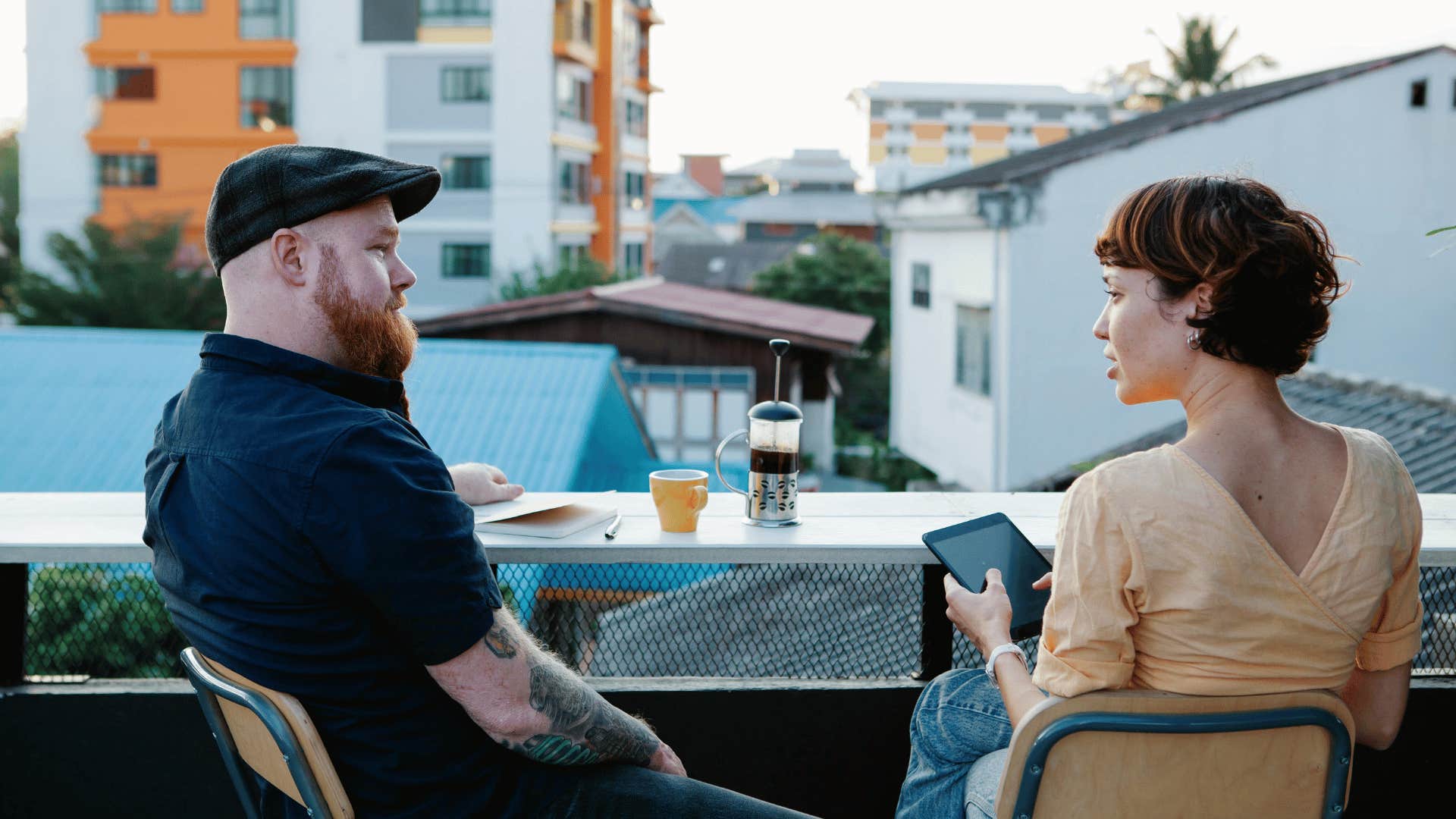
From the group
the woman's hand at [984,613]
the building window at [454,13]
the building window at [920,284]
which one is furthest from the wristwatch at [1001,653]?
the building window at [454,13]

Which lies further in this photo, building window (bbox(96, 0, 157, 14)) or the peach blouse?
building window (bbox(96, 0, 157, 14))

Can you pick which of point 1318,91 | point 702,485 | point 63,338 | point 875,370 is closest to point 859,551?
point 702,485

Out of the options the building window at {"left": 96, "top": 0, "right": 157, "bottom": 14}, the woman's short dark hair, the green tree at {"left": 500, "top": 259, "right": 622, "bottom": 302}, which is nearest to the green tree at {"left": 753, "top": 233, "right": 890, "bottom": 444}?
the green tree at {"left": 500, "top": 259, "right": 622, "bottom": 302}

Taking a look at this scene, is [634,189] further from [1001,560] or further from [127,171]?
[1001,560]

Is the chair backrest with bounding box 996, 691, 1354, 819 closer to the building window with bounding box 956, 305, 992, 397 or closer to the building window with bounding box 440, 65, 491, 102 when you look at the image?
the building window with bounding box 956, 305, 992, 397

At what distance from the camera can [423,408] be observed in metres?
10.2

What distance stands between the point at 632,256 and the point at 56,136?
51.6 feet

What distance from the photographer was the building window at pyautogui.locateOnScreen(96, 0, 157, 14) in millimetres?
27625

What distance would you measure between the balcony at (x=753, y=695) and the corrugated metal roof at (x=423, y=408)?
21.1 feet

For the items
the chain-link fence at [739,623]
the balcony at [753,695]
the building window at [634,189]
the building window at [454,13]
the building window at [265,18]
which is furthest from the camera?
the building window at [634,189]

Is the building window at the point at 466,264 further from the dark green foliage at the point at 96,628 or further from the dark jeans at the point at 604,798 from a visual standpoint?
the dark jeans at the point at 604,798

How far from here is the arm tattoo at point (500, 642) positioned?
146cm

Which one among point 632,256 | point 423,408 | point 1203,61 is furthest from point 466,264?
point 1203,61

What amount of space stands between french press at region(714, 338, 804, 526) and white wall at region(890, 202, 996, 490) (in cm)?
1180
